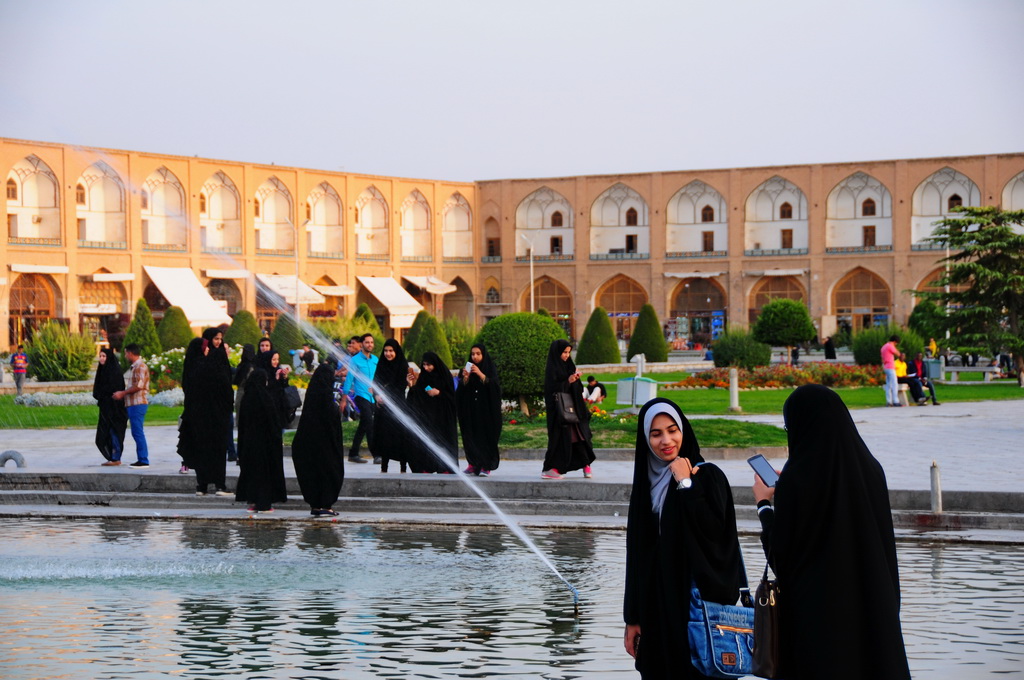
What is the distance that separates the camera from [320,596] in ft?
18.5

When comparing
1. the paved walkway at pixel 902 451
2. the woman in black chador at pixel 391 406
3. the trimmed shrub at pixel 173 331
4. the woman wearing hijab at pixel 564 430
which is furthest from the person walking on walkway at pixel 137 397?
the trimmed shrub at pixel 173 331

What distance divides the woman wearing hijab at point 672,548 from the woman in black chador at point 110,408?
7836 mm

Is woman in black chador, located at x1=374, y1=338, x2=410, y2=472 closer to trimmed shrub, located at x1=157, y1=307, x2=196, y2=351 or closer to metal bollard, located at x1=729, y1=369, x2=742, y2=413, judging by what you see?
metal bollard, located at x1=729, y1=369, x2=742, y2=413

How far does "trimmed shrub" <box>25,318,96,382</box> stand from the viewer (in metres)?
23.2

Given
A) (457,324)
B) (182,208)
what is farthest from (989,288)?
(182,208)

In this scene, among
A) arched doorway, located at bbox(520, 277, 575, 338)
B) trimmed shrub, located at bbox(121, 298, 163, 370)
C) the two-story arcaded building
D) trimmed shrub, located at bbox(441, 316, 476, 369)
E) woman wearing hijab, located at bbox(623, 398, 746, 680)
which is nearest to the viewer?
woman wearing hijab, located at bbox(623, 398, 746, 680)

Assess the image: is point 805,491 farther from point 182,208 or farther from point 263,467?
point 182,208

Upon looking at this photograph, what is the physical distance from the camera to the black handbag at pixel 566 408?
355 inches

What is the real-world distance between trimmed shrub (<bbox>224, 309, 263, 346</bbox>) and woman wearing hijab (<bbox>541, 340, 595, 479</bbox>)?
20.9 m

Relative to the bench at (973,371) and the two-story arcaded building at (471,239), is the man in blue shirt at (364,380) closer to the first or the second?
the bench at (973,371)

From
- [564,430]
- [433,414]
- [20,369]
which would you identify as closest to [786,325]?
[20,369]

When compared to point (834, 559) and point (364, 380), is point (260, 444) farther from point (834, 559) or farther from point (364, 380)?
point (834, 559)

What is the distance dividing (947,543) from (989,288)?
53.8 ft

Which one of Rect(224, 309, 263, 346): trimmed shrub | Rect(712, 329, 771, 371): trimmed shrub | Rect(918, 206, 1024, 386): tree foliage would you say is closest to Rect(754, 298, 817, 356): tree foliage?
Rect(712, 329, 771, 371): trimmed shrub
